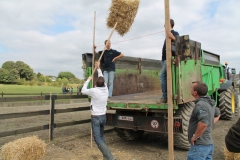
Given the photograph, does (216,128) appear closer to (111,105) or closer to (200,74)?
(200,74)

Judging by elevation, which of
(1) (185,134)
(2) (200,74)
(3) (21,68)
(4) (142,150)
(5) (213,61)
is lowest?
(4) (142,150)

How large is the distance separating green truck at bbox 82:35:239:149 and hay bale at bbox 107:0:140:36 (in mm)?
1068

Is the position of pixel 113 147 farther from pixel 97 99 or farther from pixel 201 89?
pixel 201 89

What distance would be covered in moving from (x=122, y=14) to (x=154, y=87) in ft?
10.6

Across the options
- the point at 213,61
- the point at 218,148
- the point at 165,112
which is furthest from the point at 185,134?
the point at 213,61

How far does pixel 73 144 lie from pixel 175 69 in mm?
3334

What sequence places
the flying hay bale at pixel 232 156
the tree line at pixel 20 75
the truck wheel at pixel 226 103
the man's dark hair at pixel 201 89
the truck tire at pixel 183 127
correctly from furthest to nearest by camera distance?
the tree line at pixel 20 75
the truck wheel at pixel 226 103
the truck tire at pixel 183 127
the flying hay bale at pixel 232 156
the man's dark hair at pixel 201 89

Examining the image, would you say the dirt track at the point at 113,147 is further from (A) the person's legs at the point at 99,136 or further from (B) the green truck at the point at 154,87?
(A) the person's legs at the point at 99,136

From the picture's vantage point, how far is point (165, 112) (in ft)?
17.2

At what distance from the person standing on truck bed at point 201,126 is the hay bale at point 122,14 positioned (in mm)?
3533

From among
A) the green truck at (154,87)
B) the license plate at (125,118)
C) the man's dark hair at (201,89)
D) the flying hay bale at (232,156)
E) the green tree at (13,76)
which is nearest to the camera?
the man's dark hair at (201,89)

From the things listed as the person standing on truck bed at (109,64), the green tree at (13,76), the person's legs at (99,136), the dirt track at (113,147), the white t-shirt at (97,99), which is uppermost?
the green tree at (13,76)

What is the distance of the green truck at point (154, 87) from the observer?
5117 mm

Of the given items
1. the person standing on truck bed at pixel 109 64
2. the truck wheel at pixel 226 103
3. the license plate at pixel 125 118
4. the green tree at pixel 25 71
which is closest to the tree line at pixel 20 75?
the green tree at pixel 25 71
